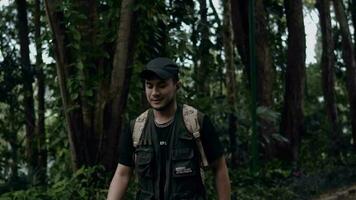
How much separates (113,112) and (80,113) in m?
0.36

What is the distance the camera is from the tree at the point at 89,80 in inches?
283

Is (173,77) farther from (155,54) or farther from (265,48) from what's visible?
(265,48)

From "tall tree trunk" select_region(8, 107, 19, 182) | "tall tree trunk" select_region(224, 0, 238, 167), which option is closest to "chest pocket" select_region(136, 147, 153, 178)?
"tall tree trunk" select_region(8, 107, 19, 182)

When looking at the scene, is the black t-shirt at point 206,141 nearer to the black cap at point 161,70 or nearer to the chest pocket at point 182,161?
the chest pocket at point 182,161

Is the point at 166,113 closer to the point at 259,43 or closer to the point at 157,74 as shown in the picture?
the point at 157,74

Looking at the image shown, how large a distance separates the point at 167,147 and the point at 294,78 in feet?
31.7

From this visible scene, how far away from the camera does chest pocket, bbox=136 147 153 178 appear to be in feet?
10.5

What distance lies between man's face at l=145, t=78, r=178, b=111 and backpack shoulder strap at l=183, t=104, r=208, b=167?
0.10 metres

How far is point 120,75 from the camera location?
7180mm

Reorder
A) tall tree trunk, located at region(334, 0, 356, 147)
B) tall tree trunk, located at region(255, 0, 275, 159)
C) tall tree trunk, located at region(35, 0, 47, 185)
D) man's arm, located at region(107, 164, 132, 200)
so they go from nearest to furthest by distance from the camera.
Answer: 1. man's arm, located at region(107, 164, 132, 200)
2. tall tree trunk, located at region(35, 0, 47, 185)
3. tall tree trunk, located at region(255, 0, 275, 159)
4. tall tree trunk, located at region(334, 0, 356, 147)

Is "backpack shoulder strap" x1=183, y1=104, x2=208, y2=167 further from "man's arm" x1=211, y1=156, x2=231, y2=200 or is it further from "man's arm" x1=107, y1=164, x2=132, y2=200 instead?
"man's arm" x1=107, y1=164, x2=132, y2=200

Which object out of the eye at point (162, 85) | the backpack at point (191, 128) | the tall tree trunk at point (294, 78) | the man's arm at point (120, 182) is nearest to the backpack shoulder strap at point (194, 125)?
the backpack at point (191, 128)

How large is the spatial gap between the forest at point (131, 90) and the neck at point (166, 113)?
12.6 feet

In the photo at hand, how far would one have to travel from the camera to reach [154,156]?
321 centimetres
